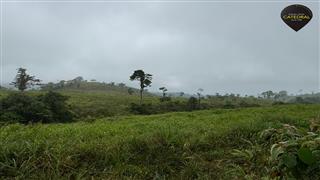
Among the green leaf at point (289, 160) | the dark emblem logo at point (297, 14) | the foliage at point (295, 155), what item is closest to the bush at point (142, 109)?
the dark emblem logo at point (297, 14)

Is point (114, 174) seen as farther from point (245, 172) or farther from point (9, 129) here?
point (9, 129)

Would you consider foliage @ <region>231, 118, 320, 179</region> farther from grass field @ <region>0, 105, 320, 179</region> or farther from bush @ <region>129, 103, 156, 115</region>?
bush @ <region>129, 103, 156, 115</region>

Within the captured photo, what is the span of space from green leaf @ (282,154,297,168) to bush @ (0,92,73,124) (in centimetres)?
2088

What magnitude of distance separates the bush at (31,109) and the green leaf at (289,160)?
20.9 metres

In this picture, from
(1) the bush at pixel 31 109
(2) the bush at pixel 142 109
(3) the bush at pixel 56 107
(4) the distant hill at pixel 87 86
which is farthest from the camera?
(4) the distant hill at pixel 87 86

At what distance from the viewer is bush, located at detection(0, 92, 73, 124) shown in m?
23.2

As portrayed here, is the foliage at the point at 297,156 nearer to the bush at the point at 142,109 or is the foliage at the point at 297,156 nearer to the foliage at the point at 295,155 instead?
the foliage at the point at 295,155

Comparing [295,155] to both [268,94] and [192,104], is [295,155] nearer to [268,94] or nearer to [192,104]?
[192,104]

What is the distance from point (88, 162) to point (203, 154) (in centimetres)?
157

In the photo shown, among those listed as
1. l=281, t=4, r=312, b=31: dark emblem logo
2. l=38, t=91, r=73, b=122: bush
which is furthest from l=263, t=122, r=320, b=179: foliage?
l=38, t=91, r=73, b=122: bush

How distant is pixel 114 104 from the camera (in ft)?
145

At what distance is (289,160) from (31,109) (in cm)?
2396

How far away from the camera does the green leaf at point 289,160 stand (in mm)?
2297

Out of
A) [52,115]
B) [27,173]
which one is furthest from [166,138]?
[52,115]
